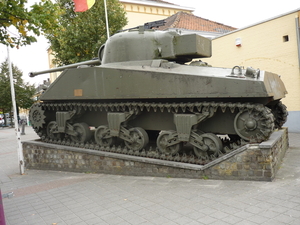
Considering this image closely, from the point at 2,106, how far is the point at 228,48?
3400 cm

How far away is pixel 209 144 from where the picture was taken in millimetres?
7059

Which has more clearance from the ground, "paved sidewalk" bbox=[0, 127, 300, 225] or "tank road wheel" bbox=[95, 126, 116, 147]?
"tank road wheel" bbox=[95, 126, 116, 147]

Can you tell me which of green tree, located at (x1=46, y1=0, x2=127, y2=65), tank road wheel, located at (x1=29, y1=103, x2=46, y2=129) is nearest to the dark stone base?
tank road wheel, located at (x1=29, y1=103, x2=46, y2=129)

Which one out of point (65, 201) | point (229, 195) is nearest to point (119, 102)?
point (65, 201)

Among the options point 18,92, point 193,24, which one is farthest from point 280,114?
point 18,92

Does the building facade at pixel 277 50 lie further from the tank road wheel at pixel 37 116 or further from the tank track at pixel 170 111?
the tank road wheel at pixel 37 116

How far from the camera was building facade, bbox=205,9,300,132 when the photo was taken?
12883mm

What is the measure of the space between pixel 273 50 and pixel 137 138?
9.02 metres

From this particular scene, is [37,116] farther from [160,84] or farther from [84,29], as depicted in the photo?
[84,29]

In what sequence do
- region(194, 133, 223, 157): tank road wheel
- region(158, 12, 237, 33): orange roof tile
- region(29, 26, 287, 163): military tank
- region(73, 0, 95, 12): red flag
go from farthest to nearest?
1. region(158, 12, 237, 33): orange roof tile
2. region(73, 0, 95, 12): red flag
3. region(194, 133, 223, 157): tank road wheel
4. region(29, 26, 287, 163): military tank

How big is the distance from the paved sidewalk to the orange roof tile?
53.7 ft

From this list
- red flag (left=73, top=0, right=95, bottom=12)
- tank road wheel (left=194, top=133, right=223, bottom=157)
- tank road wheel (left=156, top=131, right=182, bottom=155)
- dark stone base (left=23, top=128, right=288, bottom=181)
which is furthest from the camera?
red flag (left=73, top=0, right=95, bottom=12)

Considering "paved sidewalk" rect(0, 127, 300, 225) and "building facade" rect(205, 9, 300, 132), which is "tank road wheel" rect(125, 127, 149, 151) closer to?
"paved sidewalk" rect(0, 127, 300, 225)

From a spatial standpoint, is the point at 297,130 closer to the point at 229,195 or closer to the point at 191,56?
the point at 191,56
